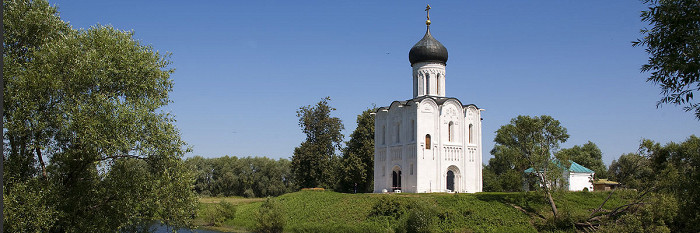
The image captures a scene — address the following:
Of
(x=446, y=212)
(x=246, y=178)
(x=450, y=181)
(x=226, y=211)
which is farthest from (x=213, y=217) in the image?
(x=246, y=178)

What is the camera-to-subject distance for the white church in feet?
120

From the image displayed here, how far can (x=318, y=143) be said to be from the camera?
1900 inches

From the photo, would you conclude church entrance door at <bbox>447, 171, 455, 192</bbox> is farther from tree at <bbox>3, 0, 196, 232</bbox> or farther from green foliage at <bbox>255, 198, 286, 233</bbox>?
tree at <bbox>3, 0, 196, 232</bbox>

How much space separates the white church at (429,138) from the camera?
36500 millimetres

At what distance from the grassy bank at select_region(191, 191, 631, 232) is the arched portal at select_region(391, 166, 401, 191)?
3.16 metres

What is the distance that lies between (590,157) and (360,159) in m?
21.9

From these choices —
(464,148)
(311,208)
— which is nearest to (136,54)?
(311,208)

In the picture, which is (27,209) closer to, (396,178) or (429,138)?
(429,138)

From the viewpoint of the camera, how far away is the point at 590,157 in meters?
51.8

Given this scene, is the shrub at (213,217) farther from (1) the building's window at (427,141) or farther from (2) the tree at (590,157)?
(2) the tree at (590,157)

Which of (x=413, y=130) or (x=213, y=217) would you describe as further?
(x=213, y=217)

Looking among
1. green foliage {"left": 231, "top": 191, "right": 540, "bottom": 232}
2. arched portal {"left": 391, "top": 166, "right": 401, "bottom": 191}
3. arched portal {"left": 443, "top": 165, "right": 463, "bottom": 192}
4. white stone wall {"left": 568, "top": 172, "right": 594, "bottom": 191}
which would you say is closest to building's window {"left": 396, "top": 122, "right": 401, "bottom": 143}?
arched portal {"left": 391, "top": 166, "right": 401, "bottom": 191}

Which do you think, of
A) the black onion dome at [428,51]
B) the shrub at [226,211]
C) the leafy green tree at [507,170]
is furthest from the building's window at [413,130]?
the shrub at [226,211]

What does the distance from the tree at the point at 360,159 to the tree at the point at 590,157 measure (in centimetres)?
1745
